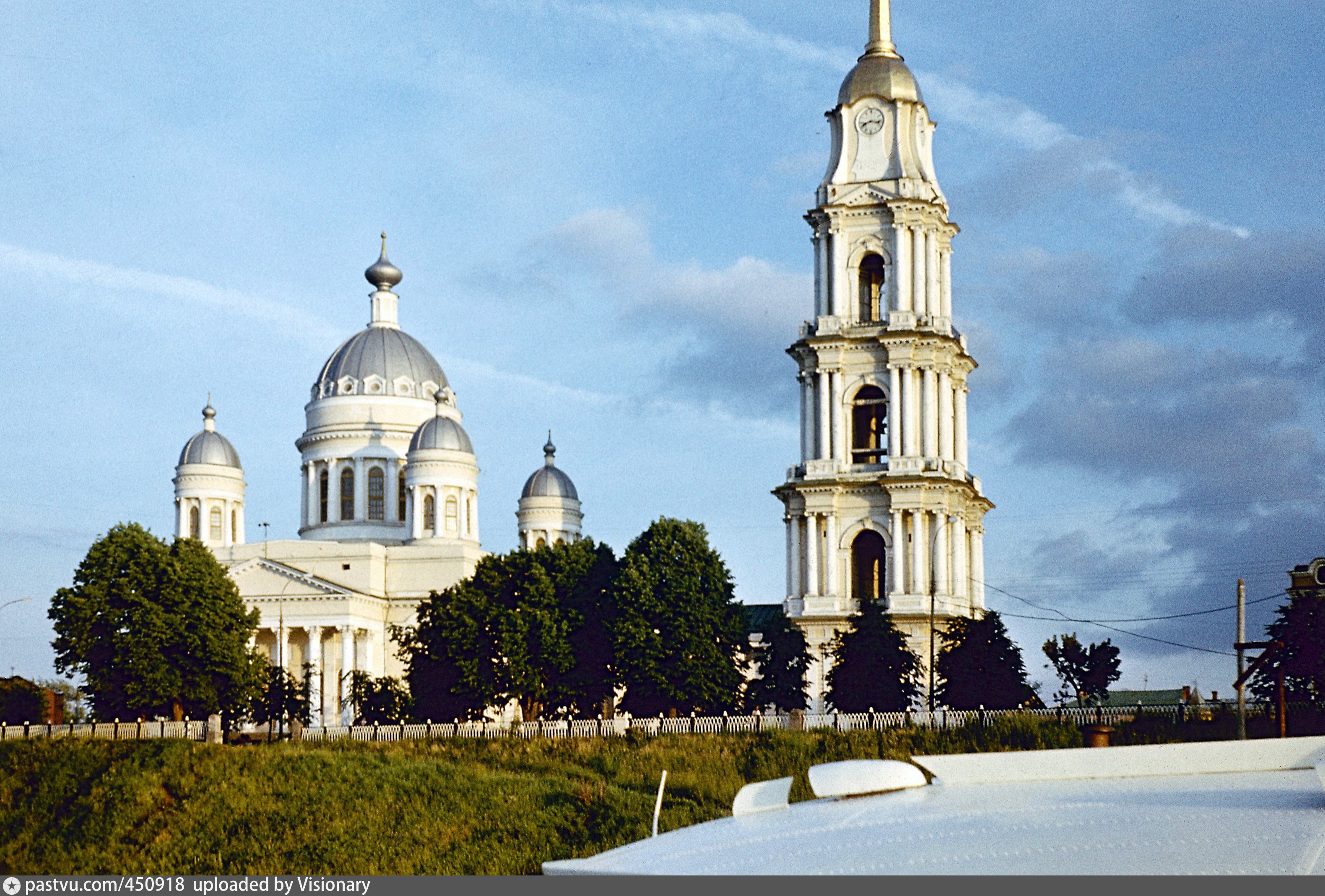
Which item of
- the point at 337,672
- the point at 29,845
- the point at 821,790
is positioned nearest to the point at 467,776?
the point at 29,845

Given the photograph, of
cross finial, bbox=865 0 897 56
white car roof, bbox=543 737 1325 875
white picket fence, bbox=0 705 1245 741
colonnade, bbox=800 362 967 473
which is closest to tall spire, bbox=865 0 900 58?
cross finial, bbox=865 0 897 56

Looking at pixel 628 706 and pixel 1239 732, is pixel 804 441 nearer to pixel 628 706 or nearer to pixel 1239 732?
pixel 628 706

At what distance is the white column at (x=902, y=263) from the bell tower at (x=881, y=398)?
5 centimetres

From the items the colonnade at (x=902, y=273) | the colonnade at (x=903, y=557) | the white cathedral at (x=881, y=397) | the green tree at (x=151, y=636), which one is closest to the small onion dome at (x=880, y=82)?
the white cathedral at (x=881, y=397)

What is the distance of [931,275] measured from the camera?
236 ft

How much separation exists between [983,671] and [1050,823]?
157 feet

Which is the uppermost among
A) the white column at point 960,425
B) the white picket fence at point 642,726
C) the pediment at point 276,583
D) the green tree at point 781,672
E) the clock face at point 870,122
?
the clock face at point 870,122

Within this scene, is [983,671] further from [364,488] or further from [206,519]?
[206,519]

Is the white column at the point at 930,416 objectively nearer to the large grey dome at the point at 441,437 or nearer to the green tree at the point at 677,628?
the green tree at the point at 677,628

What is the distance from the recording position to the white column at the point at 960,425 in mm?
72438

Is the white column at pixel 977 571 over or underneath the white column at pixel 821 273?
underneath

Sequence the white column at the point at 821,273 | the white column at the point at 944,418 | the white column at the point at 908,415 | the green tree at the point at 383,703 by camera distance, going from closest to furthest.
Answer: the green tree at the point at 383,703 < the white column at the point at 908,415 < the white column at the point at 944,418 < the white column at the point at 821,273

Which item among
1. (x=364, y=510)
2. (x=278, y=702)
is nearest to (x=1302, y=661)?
(x=278, y=702)

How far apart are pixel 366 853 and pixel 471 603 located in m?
30.5
